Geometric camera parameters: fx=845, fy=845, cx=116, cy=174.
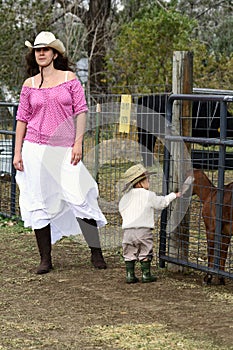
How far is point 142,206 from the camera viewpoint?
657 cm

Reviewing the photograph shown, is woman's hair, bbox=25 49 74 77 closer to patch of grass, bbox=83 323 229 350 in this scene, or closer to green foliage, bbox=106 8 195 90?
patch of grass, bbox=83 323 229 350

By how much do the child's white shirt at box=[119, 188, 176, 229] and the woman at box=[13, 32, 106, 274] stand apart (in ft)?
1.76

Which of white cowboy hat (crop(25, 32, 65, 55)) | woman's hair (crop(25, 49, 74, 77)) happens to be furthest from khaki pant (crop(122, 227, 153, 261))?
white cowboy hat (crop(25, 32, 65, 55))

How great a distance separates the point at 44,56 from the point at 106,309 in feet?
7.50

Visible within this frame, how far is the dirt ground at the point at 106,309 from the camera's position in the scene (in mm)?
4988

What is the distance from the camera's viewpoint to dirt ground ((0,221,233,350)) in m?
4.99

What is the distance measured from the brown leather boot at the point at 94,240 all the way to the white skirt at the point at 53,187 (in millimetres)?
72

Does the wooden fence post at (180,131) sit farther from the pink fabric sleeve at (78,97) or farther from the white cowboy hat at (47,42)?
the white cowboy hat at (47,42)

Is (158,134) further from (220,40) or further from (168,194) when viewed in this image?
(220,40)

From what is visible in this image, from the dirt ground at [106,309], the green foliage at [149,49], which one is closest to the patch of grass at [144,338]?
Result: the dirt ground at [106,309]

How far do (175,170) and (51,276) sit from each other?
134 cm

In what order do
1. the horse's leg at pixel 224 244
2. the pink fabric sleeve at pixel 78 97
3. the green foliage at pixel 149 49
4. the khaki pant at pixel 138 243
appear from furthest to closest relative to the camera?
the green foliage at pixel 149 49, the pink fabric sleeve at pixel 78 97, the khaki pant at pixel 138 243, the horse's leg at pixel 224 244

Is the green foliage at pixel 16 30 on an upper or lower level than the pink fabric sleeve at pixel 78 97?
upper

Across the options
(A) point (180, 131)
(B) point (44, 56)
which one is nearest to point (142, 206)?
(A) point (180, 131)
